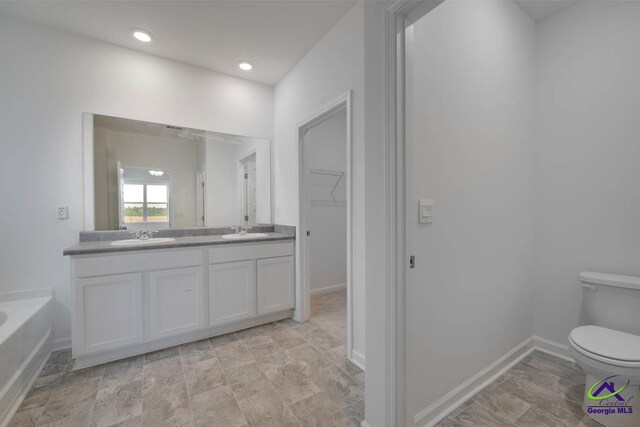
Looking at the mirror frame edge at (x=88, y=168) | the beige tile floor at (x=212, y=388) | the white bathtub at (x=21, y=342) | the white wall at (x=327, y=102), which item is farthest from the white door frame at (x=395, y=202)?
the mirror frame edge at (x=88, y=168)

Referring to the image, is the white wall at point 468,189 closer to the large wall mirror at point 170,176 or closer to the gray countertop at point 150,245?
the gray countertop at point 150,245

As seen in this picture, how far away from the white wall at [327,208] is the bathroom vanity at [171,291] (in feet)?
3.30

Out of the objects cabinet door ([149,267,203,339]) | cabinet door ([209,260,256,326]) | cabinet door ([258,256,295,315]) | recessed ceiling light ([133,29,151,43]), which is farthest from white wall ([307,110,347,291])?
recessed ceiling light ([133,29,151,43])

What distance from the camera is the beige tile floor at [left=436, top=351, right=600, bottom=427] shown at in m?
1.42

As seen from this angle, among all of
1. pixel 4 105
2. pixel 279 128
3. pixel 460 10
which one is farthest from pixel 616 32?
pixel 4 105

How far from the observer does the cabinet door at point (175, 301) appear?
6.86 feet

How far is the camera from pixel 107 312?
1.94 metres

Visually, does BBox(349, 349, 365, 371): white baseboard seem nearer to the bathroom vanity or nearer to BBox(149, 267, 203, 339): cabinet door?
the bathroom vanity

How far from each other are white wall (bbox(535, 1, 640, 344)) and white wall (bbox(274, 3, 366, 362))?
150cm

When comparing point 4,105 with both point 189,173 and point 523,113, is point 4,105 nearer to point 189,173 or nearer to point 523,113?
point 189,173

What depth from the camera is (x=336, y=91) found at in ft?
7.15

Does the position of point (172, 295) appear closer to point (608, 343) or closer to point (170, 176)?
point (170, 176)

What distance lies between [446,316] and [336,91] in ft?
5.96

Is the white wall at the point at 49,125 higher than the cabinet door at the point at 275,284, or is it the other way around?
the white wall at the point at 49,125
